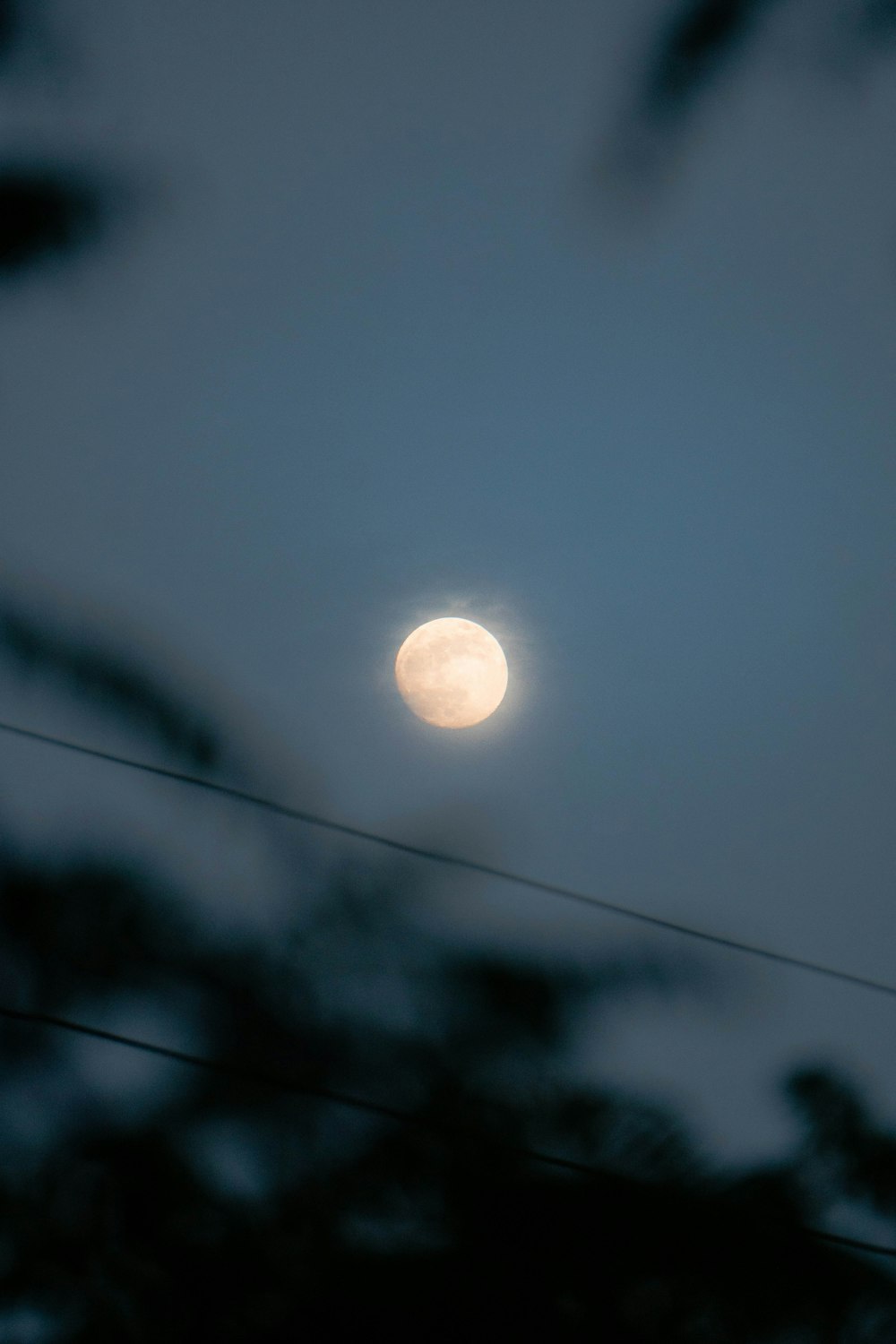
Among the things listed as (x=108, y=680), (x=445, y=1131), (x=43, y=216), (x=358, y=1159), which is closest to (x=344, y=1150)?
(x=358, y=1159)

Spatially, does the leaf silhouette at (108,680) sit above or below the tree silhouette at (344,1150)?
above

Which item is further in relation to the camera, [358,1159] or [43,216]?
[358,1159]

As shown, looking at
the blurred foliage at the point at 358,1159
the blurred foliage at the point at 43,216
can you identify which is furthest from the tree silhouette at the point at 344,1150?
the blurred foliage at the point at 43,216

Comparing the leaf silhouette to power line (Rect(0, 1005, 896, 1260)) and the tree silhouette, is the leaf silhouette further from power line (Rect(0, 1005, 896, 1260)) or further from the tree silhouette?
power line (Rect(0, 1005, 896, 1260))

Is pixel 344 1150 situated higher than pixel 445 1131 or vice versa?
pixel 445 1131

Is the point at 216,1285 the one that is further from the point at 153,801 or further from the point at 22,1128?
the point at 153,801

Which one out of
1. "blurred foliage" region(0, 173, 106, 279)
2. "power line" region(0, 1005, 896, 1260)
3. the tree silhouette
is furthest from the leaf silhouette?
"blurred foliage" region(0, 173, 106, 279)

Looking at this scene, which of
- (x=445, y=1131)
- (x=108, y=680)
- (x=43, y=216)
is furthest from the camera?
(x=108, y=680)

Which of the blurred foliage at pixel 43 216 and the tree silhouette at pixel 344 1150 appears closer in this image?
the blurred foliage at pixel 43 216

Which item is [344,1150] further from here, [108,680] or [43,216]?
[43,216]

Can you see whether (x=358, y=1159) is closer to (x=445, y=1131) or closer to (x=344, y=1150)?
(x=344, y=1150)

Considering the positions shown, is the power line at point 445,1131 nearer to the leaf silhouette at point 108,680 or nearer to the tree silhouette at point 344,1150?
the tree silhouette at point 344,1150

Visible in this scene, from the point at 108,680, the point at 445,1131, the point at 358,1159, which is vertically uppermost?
the point at 108,680

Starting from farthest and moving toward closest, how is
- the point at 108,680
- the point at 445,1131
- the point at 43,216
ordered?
the point at 108,680 < the point at 445,1131 < the point at 43,216
